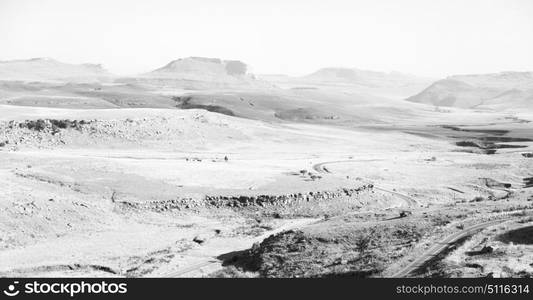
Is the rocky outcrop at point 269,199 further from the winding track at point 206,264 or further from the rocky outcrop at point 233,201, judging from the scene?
the winding track at point 206,264

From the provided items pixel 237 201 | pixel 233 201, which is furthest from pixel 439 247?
pixel 233 201

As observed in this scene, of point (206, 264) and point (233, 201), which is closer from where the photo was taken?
point (206, 264)

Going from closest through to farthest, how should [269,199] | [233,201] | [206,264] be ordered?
[206,264]
[233,201]
[269,199]

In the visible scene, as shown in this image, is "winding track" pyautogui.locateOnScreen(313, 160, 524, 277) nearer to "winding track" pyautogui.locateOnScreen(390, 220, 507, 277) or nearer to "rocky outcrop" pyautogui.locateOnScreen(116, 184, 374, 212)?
"winding track" pyautogui.locateOnScreen(390, 220, 507, 277)

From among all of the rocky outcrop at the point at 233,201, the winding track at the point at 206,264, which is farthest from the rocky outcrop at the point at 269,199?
the winding track at the point at 206,264

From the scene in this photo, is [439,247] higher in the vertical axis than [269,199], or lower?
higher

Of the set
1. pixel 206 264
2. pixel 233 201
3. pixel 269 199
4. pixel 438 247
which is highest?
pixel 438 247

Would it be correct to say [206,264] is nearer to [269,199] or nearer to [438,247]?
[438,247]

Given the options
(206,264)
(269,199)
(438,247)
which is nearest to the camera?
(438,247)

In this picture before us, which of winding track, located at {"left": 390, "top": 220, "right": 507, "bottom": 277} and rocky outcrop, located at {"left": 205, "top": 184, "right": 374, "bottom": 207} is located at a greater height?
winding track, located at {"left": 390, "top": 220, "right": 507, "bottom": 277}

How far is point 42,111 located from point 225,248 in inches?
2126

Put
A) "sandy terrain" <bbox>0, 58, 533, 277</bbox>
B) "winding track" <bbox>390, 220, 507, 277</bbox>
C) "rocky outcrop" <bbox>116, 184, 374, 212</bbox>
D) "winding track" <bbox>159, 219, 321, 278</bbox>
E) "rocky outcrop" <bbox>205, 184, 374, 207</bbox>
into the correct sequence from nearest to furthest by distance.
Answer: "winding track" <bbox>390, 220, 507, 277</bbox> < "sandy terrain" <bbox>0, 58, 533, 277</bbox> < "winding track" <bbox>159, 219, 321, 278</bbox> < "rocky outcrop" <bbox>116, 184, 374, 212</bbox> < "rocky outcrop" <bbox>205, 184, 374, 207</bbox>

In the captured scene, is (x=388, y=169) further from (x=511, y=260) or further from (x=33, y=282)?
(x=33, y=282)

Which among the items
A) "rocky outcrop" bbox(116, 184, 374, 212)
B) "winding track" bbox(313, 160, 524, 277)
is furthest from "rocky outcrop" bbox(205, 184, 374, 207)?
"winding track" bbox(313, 160, 524, 277)
